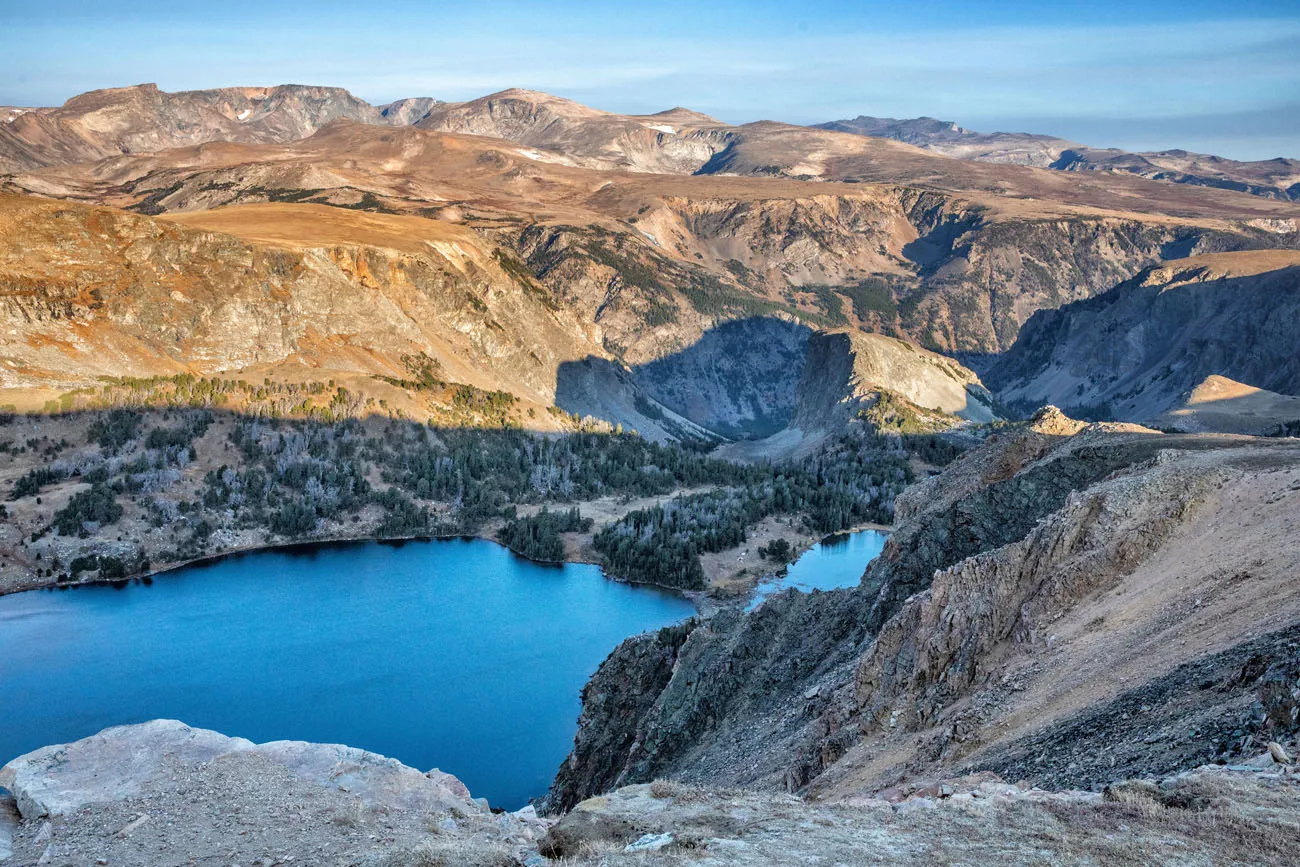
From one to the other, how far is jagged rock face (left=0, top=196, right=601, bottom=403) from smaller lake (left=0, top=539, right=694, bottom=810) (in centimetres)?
3471

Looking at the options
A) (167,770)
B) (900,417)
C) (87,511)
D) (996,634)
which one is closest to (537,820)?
(167,770)

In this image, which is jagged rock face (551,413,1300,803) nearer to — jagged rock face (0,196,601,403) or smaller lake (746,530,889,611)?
smaller lake (746,530,889,611)

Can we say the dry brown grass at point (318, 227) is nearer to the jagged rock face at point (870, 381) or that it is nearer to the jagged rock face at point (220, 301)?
the jagged rock face at point (220, 301)

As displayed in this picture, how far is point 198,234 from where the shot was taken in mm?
133750

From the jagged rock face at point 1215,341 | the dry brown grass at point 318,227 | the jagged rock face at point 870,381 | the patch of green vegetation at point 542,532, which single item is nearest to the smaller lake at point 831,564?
the patch of green vegetation at point 542,532

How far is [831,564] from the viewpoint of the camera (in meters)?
104

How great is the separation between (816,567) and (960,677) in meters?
72.2

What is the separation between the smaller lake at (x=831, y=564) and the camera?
96.8 metres

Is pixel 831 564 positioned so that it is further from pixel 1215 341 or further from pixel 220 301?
pixel 1215 341

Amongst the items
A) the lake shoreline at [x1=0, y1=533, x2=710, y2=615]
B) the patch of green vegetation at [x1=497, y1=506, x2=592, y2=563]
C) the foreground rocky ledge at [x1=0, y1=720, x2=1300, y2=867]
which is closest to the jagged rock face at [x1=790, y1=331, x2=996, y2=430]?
the patch of green vegetation at [x1=497, y1=506, x2=592, y2=563]

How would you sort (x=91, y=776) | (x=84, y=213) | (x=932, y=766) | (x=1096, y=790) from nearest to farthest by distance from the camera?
(x=1096, y=790) → (x=932, y=766) → (x=91, y=776) → (x=84, y=213)

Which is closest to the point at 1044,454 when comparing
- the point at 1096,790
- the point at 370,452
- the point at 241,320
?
the point at 1096,790

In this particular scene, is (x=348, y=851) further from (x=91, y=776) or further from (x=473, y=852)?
(x=91, y=776)

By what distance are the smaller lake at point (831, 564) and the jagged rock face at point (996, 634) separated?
1746 inches
